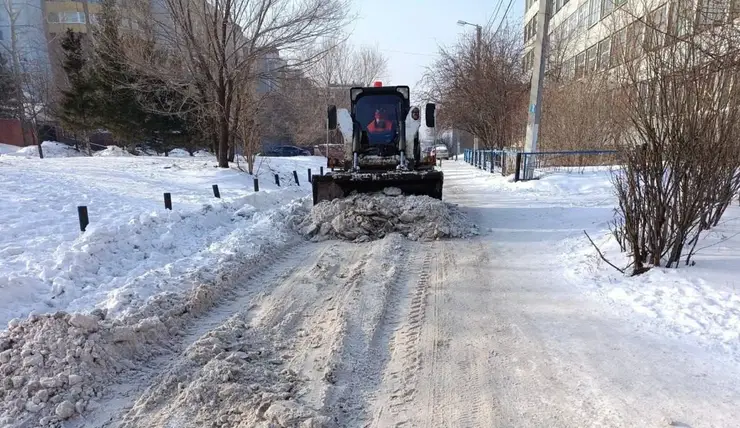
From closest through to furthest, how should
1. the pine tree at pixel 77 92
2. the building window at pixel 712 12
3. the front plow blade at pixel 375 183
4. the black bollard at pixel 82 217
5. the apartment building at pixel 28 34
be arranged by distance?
the building window at pixel 712 12, the black bollard at pixel 82 217, the front plow blade at pixel 375 183, the pine tree at pixel 77 92, the apartment building at pixel 28 34

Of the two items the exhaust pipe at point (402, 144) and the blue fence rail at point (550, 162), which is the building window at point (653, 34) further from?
the blue fence rail at point (550, 162)

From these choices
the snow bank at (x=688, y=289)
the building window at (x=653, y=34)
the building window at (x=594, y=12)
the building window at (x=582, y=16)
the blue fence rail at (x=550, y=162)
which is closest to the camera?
the snow bank at (x=688, y=289)

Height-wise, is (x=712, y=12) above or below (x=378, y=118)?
above

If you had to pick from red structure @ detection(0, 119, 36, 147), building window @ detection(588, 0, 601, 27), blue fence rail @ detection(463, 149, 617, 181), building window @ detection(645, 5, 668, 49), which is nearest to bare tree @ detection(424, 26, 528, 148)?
blue fence rail @ detection(463, 149, 617, 181)

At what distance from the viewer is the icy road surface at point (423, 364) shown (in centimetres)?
298

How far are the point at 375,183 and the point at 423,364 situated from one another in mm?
6670

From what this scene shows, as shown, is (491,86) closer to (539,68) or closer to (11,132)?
(539,68)

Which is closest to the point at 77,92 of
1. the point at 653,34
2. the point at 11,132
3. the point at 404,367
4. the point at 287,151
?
the point at 11,132

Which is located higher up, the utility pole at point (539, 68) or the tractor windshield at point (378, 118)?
the utility pole at point (539, 68)

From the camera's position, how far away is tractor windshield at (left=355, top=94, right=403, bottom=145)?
11547mm

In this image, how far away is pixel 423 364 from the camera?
3627mm

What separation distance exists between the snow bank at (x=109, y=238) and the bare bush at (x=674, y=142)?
17.3 ft

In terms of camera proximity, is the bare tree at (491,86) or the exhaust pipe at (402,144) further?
the bare tree at (491,86)

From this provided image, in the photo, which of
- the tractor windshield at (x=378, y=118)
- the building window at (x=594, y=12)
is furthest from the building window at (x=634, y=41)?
the building window at (x=594, y=12)
